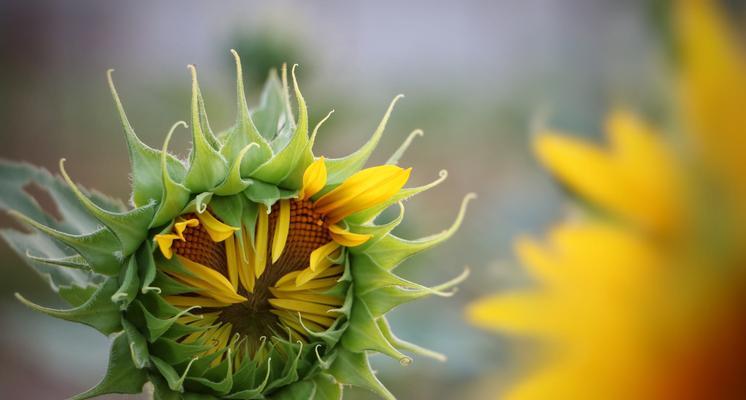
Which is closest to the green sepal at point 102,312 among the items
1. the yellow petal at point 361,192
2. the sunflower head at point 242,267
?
the sunflower head at point 242,267

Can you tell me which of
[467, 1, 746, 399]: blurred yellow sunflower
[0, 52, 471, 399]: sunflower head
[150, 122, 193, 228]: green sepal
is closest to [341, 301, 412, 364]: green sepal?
[0, 52, 471, 399]: sunflower head

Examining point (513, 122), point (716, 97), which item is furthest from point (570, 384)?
point (513, 122)

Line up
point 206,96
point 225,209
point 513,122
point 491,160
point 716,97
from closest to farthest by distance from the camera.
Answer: point 225,209, point 716,97, point 206,96, point 513,122, point 491,160

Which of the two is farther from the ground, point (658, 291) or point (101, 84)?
point (658, 291)

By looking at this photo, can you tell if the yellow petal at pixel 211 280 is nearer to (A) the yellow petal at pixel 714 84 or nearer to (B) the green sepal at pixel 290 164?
(B) the green sepal at pixel 290 164

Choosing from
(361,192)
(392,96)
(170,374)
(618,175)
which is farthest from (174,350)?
(392,96)

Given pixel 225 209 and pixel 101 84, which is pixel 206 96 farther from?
pixel 101 84

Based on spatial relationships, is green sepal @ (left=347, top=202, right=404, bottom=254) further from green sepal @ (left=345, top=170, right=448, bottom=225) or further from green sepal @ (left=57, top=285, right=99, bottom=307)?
green sepal @ (left=57, top=285, right=99, bottom=307)

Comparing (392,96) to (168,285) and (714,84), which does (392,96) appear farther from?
(168,285)
